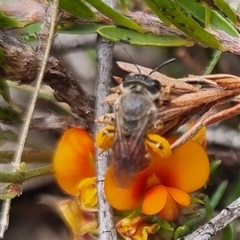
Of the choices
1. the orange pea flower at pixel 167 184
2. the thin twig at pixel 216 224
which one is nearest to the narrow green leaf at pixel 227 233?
the thin twig at pixel 216 224

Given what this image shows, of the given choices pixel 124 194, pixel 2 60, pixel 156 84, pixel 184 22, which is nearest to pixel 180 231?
pixel 124 194

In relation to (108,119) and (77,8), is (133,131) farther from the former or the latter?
(77,8)

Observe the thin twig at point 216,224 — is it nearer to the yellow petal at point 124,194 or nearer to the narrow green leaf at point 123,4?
the yellow petal at point 124,194

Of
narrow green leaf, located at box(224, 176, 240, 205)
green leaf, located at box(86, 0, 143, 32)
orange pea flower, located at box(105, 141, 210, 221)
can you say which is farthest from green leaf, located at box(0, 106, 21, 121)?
narrow green leaf, located at box(224, 176, 240, 205)

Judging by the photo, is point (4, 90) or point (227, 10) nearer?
point (227, 10)

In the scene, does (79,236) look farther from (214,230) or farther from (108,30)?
(108,30)

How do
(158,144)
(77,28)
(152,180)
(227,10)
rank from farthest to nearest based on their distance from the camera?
(77,28), (227,10), (152,180), (158,144)
